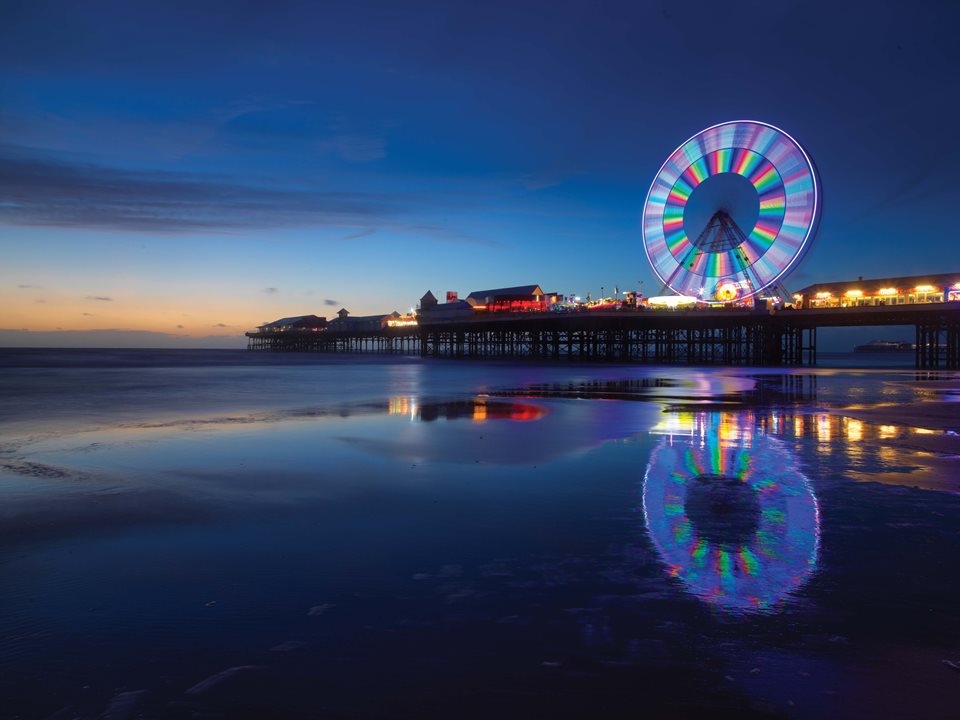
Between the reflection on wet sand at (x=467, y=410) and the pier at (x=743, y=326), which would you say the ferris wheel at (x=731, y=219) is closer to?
the pier at (x=743, y=326)

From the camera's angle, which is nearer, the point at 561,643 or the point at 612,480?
the point at 561,643

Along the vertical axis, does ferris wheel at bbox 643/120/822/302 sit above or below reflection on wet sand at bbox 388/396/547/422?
above

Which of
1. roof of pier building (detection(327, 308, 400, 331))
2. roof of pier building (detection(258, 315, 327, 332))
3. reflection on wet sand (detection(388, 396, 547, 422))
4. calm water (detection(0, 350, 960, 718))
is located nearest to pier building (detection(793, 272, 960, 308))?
reflection on wet sand (detection(388, 396, 547, 422))

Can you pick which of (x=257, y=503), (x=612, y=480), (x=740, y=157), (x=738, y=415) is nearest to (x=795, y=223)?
(x=740, y=157)

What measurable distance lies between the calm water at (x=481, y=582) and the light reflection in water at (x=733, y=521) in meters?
0.03

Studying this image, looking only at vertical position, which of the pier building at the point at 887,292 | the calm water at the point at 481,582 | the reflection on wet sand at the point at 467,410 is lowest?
the reflection on wet sand at the point at 467,410

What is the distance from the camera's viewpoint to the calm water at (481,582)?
330 cm

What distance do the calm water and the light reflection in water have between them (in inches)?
1.4

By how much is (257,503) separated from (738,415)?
1279cm

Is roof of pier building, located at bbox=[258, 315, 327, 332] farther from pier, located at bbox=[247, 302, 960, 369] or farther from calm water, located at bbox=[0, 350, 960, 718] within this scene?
calm water, located at bbox=[0, 350, 960, 718]

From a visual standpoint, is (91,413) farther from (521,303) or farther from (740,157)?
(521,303)

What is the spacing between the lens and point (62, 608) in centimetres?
429

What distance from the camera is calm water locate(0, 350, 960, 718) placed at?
10.8 ft

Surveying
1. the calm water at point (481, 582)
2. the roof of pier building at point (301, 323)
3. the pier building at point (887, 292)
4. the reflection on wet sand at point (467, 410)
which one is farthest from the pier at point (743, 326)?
the roof of pier building at point (301, 323)
